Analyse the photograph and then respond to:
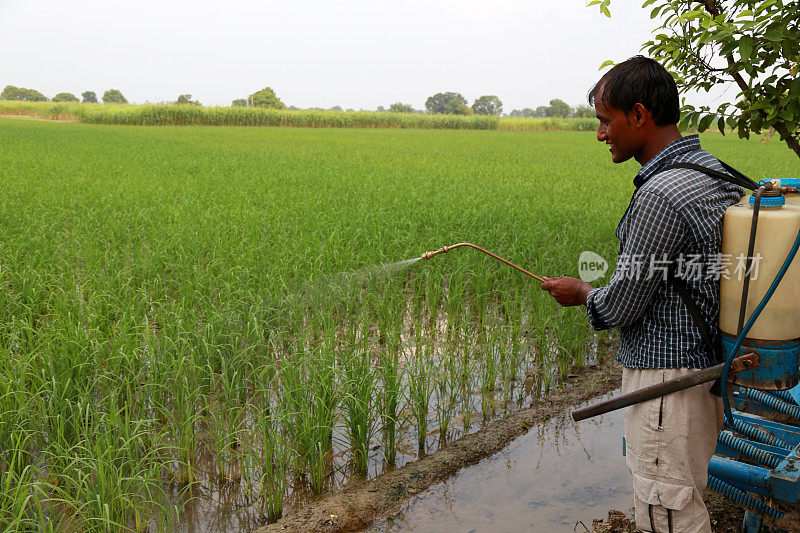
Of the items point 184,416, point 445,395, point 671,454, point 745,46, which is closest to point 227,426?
point 184,416

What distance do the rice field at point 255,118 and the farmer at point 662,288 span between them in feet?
127

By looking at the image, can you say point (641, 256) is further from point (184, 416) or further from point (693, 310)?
point (184, 416)

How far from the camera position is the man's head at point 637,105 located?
1.50 meters

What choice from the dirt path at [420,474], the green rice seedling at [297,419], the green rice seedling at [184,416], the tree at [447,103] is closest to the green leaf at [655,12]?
the dirt path at [420,474]

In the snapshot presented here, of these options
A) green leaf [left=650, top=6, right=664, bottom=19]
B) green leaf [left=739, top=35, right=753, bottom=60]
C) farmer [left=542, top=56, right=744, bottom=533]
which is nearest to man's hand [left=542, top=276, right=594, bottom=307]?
farmer [left=542, top=56, right=744, bottom=533]

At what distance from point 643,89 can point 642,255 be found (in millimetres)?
422

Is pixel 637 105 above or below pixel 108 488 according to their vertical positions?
above

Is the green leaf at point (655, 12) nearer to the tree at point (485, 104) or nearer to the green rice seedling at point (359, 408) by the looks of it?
the green rice seedling at point (359, 408)

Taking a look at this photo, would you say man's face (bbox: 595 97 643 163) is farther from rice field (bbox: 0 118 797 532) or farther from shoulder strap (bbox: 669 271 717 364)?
rice field (bbox: 0 118 797 532)

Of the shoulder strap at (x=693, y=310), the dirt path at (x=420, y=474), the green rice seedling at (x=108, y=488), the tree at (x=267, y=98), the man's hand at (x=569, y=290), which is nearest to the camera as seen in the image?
the shoulder strap at (x=693, y=310)

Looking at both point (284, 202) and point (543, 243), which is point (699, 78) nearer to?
point (543, 243)

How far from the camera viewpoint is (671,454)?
5.02 ft

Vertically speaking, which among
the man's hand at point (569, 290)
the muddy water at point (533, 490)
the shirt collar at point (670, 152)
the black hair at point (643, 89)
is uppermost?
the black hair at point (643, 89)

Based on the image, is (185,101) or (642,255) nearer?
(642,255)
